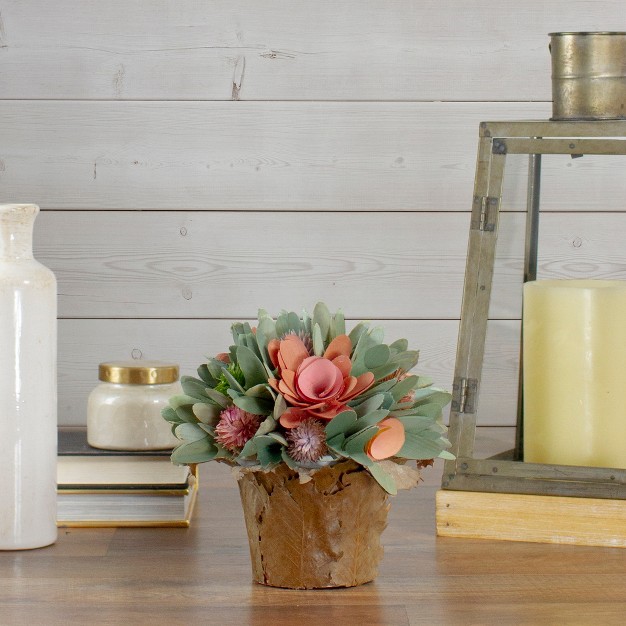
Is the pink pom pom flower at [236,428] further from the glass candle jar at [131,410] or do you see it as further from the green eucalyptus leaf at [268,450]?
the glass candle jar at [131,410]

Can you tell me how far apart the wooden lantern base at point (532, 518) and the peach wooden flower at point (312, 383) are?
21cm

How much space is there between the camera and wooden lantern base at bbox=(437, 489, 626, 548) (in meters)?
0.82

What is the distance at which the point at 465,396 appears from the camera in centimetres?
87

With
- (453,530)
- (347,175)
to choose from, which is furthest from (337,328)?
(347,175)

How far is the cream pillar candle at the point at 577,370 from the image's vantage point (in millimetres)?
844

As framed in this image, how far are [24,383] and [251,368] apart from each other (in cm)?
19

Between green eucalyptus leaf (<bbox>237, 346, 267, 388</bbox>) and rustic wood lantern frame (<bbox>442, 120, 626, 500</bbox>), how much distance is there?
23 cm

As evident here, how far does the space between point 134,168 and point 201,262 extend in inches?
6.2

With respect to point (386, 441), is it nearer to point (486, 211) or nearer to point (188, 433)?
point (188, 433)

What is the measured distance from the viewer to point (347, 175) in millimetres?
1371

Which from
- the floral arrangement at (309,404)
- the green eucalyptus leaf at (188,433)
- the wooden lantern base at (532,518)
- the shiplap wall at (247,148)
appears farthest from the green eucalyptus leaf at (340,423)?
the shiplap wall at (247,148)

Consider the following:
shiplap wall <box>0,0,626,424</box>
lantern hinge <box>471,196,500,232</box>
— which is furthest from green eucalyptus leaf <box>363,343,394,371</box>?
shiplap wall <box>0,0,626,424</box>

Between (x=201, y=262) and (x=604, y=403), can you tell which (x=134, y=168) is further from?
(x=604, y=403)

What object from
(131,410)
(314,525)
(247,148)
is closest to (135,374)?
(131,410)
